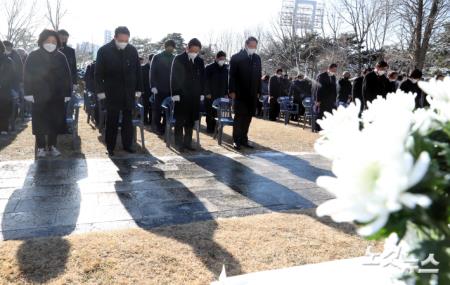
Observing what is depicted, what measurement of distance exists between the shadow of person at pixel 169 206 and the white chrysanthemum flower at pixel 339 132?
2506 mm

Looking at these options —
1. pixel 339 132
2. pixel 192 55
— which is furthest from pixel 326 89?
pixel 339 132

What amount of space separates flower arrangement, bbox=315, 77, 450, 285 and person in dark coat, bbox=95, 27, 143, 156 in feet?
20.9

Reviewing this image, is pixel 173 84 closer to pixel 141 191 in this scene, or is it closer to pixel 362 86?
pixel 141 191

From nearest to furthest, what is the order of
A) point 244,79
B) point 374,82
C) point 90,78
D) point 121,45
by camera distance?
point 121,45 → point 244,79 → point 374,82 → point 90,78

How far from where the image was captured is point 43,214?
13.7 ft

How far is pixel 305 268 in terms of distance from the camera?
1478 millimetres

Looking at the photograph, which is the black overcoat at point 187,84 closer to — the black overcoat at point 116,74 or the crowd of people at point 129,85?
the crowd of people at point 129,85

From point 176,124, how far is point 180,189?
2868mm

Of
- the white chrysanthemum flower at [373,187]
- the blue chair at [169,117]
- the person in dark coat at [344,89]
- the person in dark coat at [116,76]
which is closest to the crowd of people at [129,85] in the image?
the person in dark coat at [116,76]

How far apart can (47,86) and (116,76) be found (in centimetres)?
105

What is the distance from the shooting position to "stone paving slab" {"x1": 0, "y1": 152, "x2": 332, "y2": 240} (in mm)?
4133

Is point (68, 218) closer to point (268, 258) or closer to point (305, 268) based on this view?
point (268, 258)

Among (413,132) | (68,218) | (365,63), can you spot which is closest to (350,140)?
(413,132)

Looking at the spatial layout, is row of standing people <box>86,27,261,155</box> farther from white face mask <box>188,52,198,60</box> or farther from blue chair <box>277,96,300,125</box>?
blue chair <box>277,96,300,125</box>
